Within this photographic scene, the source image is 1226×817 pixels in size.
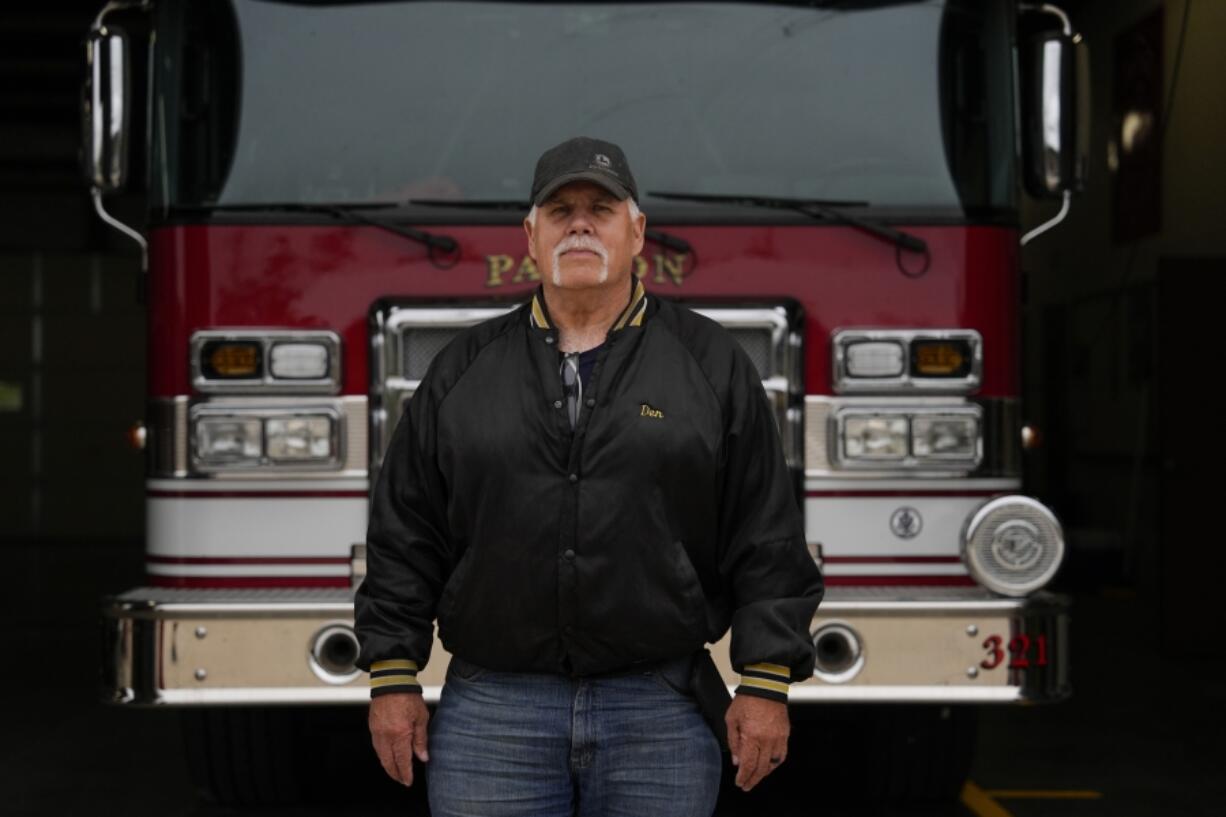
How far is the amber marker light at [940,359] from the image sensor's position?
239 inches

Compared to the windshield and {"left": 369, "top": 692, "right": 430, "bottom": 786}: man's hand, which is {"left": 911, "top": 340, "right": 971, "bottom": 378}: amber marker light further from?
{"left": 369, "top": 692, "right": 430, "bottom": 786}: man's hand

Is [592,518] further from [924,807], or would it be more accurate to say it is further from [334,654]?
[924,807]

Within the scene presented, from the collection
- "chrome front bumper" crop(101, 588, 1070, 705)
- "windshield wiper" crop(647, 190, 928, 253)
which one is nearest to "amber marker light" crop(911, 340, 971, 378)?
A: "windshield wiper" crop(647, 190, 928, 253)

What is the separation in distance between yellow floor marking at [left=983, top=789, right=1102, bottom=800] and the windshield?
2.43 metres

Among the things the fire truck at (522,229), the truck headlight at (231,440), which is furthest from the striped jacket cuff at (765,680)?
the truck headlight at (231,440)

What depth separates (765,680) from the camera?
363 centimetres

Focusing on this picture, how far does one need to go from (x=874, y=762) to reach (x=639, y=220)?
11.8ft

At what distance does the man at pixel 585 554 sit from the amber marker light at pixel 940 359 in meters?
2.35

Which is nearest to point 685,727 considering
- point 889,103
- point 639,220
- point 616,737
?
point 616,737

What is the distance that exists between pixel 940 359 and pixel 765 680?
8.55ft

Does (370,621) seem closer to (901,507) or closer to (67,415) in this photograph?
(901,507)

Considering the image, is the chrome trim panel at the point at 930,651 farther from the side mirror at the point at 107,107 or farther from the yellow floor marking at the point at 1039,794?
the side mirror at the point at 107,107

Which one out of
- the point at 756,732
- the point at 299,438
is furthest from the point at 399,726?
the point at 299,438

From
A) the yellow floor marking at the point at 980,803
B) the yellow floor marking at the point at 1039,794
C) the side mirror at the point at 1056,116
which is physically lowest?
the yellow floor marking at the point at 1039,794
